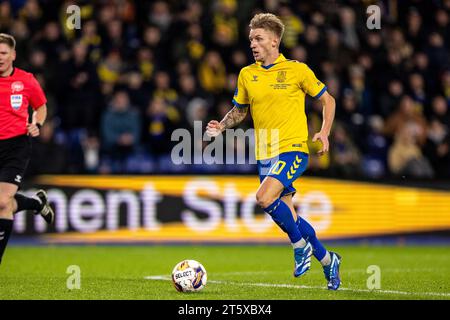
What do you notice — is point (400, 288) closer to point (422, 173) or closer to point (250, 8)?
point (422, 173)

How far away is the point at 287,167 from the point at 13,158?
2860mm

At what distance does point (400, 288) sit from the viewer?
8.96 meters

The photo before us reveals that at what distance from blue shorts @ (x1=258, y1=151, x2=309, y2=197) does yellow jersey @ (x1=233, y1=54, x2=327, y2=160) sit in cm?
5

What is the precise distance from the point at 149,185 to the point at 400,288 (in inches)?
288

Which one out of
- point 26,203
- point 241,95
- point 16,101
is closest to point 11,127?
point 16,101

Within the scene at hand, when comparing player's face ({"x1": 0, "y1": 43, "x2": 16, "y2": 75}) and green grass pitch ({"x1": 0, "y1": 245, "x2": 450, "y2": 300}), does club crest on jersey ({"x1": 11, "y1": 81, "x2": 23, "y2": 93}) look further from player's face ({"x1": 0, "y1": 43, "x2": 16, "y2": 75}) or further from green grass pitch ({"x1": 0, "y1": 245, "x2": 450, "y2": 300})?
green grass pitch ({"x1": 0, "y1": 245, "x2": 450, "y2": 300})

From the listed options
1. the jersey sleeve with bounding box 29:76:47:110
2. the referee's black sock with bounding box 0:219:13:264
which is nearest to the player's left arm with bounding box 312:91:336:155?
the jersey sleeve with bounding box 29:76:47:110

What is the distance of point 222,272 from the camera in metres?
11.0

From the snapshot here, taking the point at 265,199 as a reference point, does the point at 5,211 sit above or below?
below

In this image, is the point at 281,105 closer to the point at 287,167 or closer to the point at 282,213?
the point at 287,167

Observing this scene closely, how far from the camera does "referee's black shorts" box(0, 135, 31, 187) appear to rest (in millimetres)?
9336

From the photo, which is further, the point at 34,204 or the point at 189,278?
the point at 34,204
